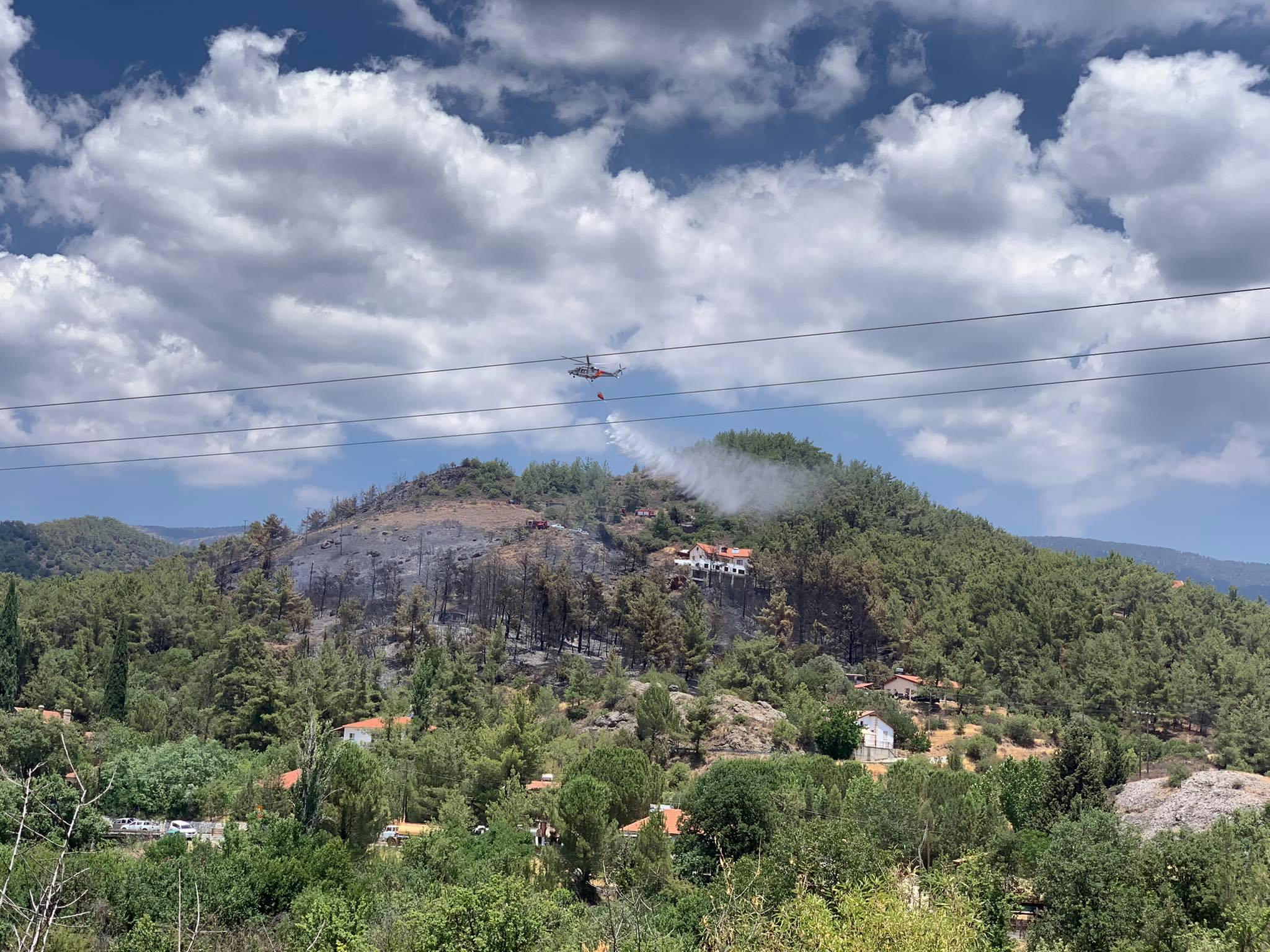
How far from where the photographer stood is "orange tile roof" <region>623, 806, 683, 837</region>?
46.8m

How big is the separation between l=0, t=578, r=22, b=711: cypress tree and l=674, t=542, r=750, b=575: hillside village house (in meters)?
65.5

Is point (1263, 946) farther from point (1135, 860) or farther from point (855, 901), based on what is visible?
point (855, 901)

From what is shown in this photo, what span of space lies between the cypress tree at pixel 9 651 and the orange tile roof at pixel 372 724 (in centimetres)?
2559

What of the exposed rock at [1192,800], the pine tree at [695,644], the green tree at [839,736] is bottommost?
the exposed rock at [1192,800]

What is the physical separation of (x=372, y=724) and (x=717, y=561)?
52.9 meters

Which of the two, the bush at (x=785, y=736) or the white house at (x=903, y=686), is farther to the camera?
the white house at (x=903, y=686)

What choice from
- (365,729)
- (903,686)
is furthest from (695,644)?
(365,729)

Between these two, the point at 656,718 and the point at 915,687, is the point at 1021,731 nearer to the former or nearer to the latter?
the point at 915,687

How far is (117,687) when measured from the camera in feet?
245

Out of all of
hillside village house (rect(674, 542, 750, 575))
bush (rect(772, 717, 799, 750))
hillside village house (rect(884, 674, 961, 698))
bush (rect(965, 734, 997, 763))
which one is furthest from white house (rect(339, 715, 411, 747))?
hillside village house (rect(674, 542, 750, 575))

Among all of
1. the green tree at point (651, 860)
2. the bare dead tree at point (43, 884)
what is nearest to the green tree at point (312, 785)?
the bare dead tree at point (43, 884)

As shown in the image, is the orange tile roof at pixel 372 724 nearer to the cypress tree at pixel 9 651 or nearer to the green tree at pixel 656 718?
the green tree at pixel 656 718

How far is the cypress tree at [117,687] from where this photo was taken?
243 ft

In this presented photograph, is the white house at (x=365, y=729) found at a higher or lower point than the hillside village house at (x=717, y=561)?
lower
